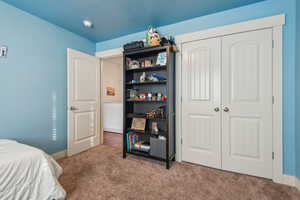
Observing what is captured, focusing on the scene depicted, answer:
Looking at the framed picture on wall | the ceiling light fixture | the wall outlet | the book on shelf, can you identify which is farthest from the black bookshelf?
the framed picture on wall

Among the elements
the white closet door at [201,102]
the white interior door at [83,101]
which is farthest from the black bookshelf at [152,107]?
the white interior door at [83,101]

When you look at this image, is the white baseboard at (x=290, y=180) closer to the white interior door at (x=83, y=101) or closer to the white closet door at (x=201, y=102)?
the white closet door at (x=201, y=102)

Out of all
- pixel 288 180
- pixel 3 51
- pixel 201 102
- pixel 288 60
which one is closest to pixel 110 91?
pixel 3 51

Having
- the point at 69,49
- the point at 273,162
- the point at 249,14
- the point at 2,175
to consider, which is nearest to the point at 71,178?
the point at 2,175

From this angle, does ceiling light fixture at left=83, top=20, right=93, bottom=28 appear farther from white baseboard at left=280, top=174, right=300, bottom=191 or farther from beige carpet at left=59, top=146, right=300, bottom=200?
white baseboard at left=280, top=174, right=300, bottom=191

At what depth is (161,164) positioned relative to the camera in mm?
2162

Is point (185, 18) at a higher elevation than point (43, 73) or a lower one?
higher

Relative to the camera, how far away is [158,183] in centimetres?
167

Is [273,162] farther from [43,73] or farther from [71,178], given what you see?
[43,73]

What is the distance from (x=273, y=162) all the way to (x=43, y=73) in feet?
12.0

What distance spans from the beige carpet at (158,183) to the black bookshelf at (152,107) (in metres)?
0.24

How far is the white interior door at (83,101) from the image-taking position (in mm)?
2537

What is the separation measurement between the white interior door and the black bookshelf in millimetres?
946

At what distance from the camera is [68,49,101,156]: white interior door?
254 cm
